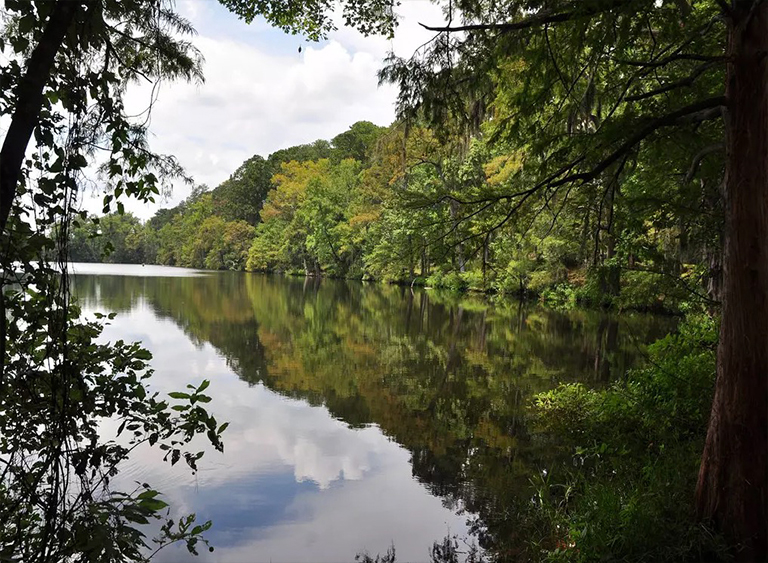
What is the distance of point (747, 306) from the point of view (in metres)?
3.28

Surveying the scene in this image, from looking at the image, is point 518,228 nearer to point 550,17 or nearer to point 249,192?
point 550,17

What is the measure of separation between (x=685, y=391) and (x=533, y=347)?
850 cm

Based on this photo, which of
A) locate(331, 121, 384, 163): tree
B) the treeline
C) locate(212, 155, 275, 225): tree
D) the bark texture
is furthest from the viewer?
locate(212, 155, 275, 225): tree

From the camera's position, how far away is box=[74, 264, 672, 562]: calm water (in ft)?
17.5

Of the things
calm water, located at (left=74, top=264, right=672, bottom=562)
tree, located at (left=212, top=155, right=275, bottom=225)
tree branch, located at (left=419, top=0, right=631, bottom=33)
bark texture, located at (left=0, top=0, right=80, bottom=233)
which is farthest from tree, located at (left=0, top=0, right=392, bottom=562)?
tree, located at (left=212, top=155, right=275, bottom=225)

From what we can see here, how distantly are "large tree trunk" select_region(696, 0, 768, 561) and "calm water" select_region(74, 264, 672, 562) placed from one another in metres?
1.48

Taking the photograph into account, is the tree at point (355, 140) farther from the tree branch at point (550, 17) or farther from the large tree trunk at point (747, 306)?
the large tree trunk at point (747, 306)

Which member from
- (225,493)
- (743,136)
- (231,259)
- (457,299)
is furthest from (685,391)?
(231,259)

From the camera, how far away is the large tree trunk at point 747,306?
3252 mm

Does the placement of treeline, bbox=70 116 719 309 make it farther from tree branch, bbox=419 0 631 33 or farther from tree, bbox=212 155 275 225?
tree branch, bbox=419 0 631 33

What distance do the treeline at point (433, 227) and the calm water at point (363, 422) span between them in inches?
52.3

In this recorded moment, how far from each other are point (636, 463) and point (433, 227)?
3.22 meters

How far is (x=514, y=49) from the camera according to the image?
13.1 feet

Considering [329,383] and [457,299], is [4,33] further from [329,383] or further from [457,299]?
[457,299]
